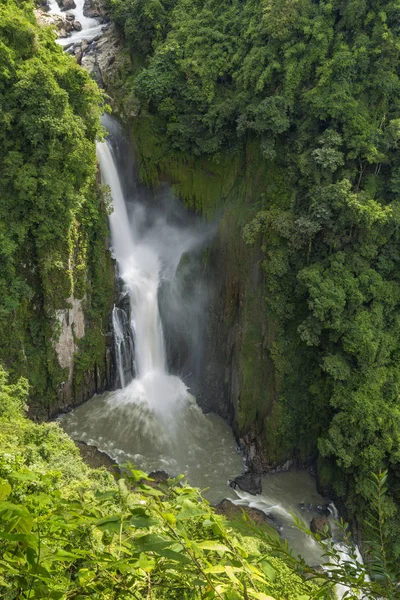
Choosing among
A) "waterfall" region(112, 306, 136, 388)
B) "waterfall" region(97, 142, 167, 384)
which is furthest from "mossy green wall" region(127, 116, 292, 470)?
"waterfall" region(112, 306, 136, 388)

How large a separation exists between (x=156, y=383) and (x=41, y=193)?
705 centimetres

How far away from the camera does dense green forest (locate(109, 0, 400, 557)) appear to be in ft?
33.0

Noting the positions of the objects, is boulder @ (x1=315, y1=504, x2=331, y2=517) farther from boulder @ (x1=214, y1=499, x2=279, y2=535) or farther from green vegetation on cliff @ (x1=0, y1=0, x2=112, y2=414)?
green vegetation on cliff @ (x1=0, y1=0, x2=112, y2=414)

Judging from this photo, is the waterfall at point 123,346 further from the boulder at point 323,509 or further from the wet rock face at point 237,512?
the boulder at point 323,509

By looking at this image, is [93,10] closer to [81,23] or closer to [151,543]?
[81,23]

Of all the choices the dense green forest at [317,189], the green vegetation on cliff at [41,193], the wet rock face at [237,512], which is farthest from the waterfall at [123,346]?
the wet rock face at [237,512]

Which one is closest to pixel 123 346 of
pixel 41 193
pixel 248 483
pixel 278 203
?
pixel 41 193

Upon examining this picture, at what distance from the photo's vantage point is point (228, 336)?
13.1 meters

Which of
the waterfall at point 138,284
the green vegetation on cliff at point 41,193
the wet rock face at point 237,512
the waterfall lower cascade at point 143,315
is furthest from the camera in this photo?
the waterfall at point 138,284

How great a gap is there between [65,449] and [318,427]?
724 cm

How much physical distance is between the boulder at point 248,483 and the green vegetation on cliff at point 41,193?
563 cm

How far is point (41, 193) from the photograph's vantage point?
1034cm

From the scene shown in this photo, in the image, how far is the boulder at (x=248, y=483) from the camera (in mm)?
A: 11023

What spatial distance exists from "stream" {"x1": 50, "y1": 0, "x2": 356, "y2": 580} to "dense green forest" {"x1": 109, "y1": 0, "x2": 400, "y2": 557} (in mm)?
1161
